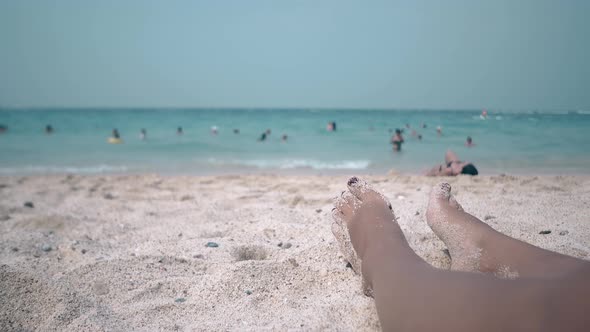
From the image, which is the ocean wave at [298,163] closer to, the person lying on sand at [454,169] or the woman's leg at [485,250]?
the person lying on sand at [454,169]

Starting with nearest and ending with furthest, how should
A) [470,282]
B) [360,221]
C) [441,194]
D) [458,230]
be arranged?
1. [470,282]
2. [458,230]
3. [360,221]
4. [441,194]

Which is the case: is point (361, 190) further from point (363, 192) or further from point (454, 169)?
point (454, 169)

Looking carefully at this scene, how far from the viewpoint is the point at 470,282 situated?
110 cm

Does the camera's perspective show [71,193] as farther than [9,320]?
Yes

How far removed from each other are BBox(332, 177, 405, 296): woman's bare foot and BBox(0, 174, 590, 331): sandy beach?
0.37 ft

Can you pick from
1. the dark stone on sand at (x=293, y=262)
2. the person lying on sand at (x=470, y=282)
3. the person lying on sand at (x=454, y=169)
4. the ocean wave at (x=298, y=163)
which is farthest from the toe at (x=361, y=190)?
the ocean wave at (x=298, y=163)

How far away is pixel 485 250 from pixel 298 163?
6.44m

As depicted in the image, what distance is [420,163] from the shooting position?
24.4 feet

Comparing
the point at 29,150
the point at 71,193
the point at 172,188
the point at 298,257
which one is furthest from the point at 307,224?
the point at 29,150

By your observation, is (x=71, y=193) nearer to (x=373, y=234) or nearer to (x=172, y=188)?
(x=172, y=188)

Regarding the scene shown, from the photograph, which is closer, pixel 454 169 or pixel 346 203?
pixel 346 203

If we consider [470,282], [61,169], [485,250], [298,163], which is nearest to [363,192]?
[485,250]

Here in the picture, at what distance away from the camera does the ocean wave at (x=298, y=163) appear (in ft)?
24.5

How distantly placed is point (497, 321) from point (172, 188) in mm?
4157
